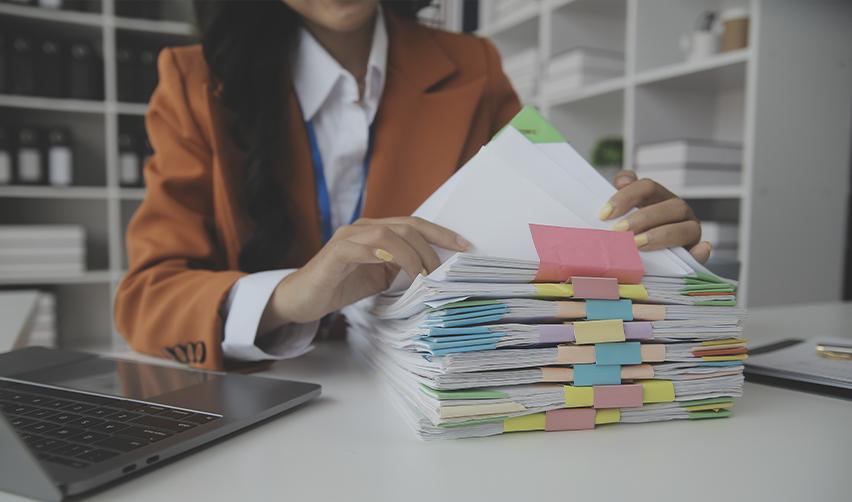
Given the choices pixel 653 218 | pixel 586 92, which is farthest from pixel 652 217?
pixel 586 92

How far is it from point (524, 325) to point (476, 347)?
1.7 inches

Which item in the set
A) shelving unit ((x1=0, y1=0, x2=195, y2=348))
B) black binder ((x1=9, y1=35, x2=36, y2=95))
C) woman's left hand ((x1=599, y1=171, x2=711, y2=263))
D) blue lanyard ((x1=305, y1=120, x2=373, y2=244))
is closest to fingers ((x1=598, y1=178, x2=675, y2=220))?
woman's left hand ((x1=599, y1=171, x2=711, y2=263))

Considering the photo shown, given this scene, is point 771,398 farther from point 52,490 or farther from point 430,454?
point 52,490

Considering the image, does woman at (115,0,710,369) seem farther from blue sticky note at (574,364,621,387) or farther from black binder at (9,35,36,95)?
black binder at (9,35,36,95)

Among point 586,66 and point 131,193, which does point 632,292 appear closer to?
point 586,66

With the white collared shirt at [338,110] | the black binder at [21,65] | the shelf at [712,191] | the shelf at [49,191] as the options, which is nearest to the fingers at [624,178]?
the white collared shirt at [338,110]

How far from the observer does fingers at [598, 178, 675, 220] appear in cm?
56

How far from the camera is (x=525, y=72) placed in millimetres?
2678

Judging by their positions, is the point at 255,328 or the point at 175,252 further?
the point at 175,252

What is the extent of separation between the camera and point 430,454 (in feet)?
1.45

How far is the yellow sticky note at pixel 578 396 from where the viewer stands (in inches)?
19.0

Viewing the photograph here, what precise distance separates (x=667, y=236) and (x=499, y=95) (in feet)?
2.31

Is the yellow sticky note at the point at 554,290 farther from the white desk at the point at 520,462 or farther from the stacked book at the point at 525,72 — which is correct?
the stacked book at the point at 525,72

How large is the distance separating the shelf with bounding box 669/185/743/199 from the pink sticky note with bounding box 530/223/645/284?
1.35 m
